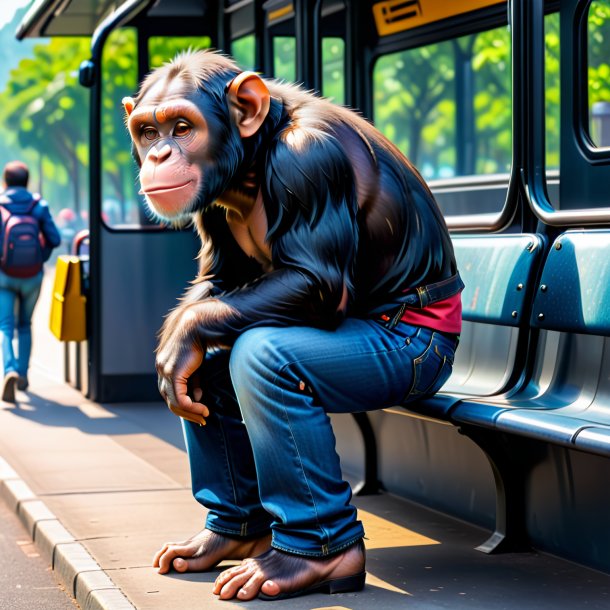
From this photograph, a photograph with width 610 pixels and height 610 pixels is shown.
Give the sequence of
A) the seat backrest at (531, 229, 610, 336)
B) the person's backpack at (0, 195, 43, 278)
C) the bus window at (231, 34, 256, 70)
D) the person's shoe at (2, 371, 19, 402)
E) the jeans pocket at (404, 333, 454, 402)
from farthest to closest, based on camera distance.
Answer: the person's backpack at (0, 195, 43, 278), the person's shoe at (2, 371, 19, 402), the bus window at (231, 34, 256, 70), the seat backrest at (531, 229, 610, 336), the jeans pocket at (404, 333, 454, 402)

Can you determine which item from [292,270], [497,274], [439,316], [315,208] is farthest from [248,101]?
[497,274]

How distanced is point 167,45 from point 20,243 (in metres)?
1.82

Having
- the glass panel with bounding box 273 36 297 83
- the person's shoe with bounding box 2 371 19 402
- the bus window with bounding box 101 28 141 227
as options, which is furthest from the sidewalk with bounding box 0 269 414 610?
the glass panel with bounding box 273 36 297 83

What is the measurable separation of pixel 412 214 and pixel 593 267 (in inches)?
29.5

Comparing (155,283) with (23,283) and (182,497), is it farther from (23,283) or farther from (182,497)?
(182,497)

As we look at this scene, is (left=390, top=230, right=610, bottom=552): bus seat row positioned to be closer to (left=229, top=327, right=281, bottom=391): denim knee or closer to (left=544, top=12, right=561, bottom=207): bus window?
(left=544, top=12, right=561, bottom=207): bus window

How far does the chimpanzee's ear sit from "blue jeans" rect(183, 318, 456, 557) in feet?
1.99

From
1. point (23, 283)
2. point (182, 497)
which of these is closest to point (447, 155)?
point (23, 283)

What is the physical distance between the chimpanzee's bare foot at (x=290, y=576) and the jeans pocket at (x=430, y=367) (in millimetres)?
503

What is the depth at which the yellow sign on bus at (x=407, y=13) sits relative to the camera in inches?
298

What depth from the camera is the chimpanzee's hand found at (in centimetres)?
397

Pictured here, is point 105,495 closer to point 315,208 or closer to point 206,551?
point 206,551

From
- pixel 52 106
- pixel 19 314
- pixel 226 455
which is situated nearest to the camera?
pixel 226 455

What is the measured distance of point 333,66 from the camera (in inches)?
298
